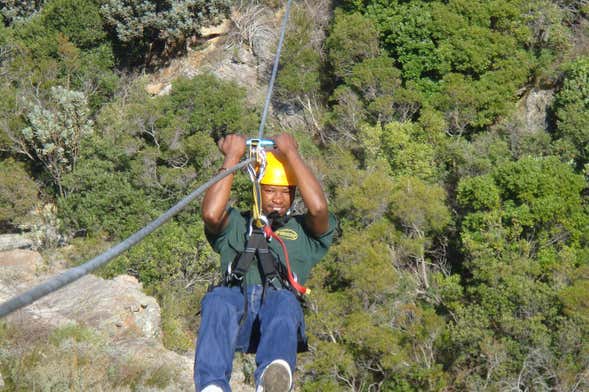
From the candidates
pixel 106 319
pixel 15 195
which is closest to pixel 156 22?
pixel 15 195

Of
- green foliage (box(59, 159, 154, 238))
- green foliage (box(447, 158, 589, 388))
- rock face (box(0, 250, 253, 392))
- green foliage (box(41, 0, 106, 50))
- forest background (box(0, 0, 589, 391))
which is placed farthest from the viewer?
green foliage (box(41, 0, 106, 50))

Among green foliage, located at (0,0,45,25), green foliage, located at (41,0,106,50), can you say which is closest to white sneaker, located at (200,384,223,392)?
green foliage, located at (41,0,106,50)

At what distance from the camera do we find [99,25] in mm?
27625

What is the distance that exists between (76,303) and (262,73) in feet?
47.3

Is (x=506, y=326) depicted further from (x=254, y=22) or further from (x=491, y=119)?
(x=254, y=22)

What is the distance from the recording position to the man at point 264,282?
417 centimetres

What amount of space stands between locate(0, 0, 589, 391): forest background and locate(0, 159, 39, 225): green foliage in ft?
0.20

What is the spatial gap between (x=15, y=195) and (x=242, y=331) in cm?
2046

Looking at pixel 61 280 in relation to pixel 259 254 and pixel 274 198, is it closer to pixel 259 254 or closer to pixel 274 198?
pixel 259 254

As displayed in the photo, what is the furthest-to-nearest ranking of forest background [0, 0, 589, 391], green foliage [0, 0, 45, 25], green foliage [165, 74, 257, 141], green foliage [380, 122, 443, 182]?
green foliage [0, 0, 45, 25]
green foliage [165, 74, 257, 141]
green foliage [380, 122, 443, 182]
forest background [0, 0, 589, 391]

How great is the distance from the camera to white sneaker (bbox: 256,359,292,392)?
4008 mm

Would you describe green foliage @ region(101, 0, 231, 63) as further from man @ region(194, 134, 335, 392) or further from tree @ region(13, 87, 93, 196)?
man @ region(194, 134, 335, 392)

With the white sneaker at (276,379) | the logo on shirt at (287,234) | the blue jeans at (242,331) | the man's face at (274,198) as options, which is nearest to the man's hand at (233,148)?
the man's face at (274,198)

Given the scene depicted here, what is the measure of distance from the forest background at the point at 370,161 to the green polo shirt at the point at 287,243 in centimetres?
1212
